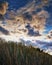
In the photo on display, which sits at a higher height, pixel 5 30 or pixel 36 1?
pixel 36 1

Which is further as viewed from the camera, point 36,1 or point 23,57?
point 36,1

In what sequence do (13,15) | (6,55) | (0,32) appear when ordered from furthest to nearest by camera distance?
1. (13,15)
2. (0,32)
3. (6,55)

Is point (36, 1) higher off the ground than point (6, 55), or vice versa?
point (36, 1)

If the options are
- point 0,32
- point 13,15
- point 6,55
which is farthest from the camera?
point 13,15

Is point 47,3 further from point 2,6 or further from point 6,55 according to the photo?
point 6,55

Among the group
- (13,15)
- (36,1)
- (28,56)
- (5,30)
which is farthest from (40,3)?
(28,56)

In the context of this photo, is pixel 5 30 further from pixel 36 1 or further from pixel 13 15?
pixel 36 1

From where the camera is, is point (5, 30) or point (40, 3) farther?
point (40, 3)

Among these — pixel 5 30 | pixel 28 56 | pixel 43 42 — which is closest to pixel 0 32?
pixel 5 30

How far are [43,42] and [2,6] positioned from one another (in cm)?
205

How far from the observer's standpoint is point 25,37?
1012cm

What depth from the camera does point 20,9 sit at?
10625 mm

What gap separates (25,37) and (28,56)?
13.2 ft

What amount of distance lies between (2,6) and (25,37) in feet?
4.91
